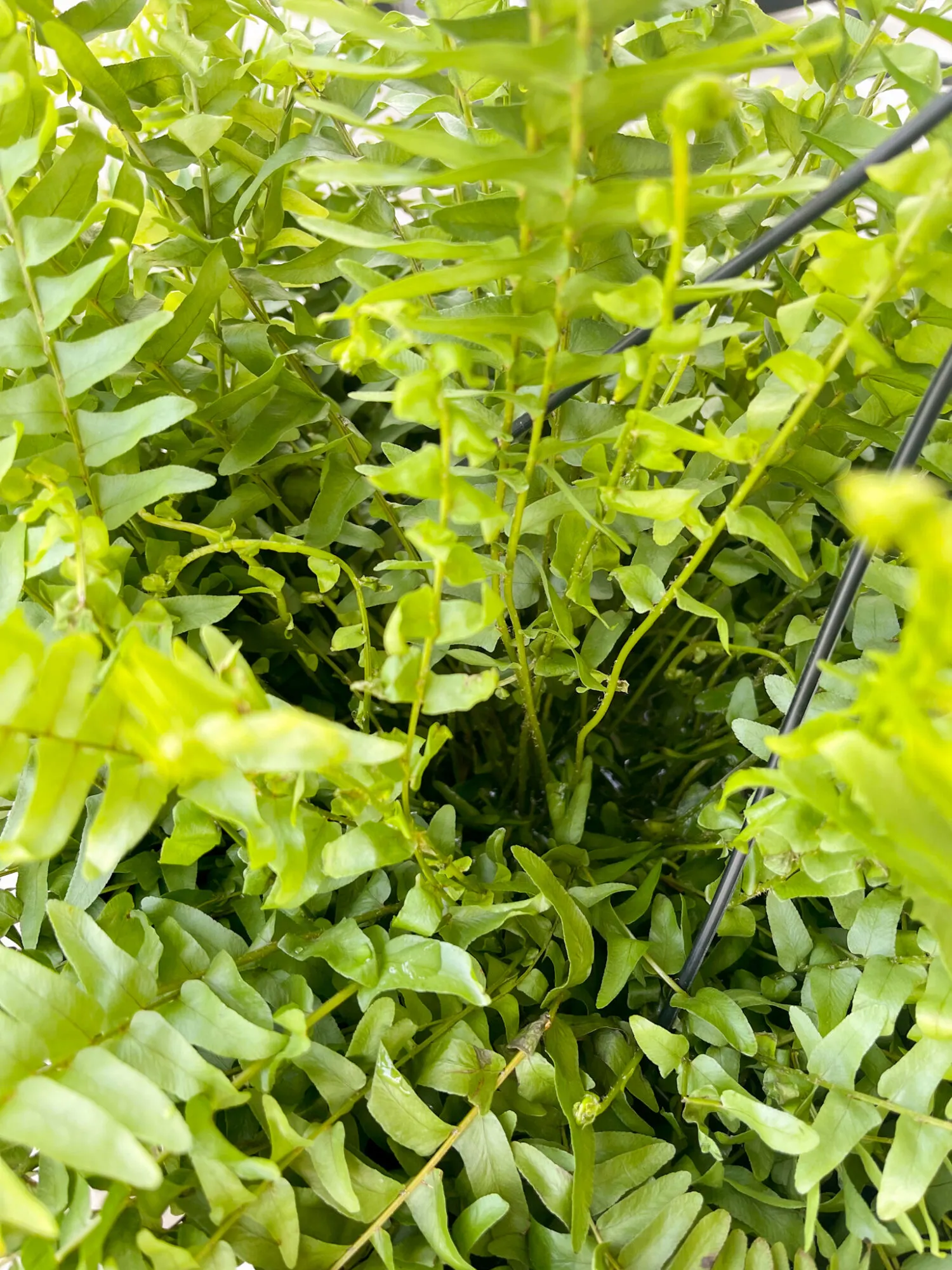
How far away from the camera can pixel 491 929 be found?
11.1 inches

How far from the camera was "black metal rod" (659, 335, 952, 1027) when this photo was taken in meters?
0.20

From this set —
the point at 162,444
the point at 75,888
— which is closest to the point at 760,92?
the point at 162,444

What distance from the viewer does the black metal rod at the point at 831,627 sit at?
0.67 ft

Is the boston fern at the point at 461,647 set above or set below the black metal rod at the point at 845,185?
below

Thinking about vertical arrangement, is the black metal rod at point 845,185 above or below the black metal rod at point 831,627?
above

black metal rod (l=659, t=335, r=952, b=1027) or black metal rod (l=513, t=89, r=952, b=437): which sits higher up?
black metal rod (l=513, t=89, r=952, b=437)

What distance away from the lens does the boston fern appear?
0.19m

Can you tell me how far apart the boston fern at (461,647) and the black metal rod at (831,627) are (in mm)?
11

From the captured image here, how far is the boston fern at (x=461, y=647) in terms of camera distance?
0.19m

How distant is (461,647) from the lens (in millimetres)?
Answer: 335

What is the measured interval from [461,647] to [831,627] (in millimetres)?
138

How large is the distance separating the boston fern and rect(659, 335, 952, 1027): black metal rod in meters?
0.01

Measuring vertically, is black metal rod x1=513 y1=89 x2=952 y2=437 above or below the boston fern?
above

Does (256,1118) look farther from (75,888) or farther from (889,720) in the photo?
(889,720)
